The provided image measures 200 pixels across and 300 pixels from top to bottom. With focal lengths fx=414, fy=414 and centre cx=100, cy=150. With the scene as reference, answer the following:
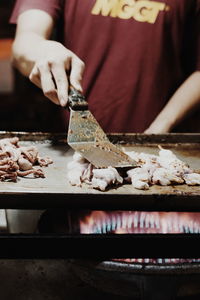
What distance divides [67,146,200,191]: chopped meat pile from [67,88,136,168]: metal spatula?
0.21 ft

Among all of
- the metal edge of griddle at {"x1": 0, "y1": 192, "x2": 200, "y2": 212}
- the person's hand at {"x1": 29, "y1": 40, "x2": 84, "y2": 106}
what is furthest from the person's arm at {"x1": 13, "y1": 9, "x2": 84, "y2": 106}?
the metal edge of griddle at {"x1": 0, "y1": 192, "x2": 200, "y2": 212}

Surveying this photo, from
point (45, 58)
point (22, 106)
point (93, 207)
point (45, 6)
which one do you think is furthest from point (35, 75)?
point (22, 106)

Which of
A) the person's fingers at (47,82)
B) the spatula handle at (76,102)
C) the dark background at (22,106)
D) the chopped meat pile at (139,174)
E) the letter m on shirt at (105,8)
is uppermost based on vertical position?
the letter m on shirt at (105,8)

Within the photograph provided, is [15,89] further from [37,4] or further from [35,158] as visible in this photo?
[35,158]

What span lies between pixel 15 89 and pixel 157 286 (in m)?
6.71

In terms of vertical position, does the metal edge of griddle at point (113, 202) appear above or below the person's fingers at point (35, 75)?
below

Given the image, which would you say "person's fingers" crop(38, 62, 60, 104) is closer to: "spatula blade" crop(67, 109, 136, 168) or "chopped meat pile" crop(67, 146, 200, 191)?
"spatula blade" crop(67, 109, 136, 168)

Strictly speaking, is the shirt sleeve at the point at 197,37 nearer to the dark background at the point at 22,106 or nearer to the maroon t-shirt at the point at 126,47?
the maroon t-shirt at the point at 126,47

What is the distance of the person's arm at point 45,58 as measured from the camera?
2.82 metres

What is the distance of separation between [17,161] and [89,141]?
0.48 metres

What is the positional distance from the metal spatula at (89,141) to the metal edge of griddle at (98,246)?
2.07 ft

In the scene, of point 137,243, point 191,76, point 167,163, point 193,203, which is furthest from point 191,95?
point 137,243

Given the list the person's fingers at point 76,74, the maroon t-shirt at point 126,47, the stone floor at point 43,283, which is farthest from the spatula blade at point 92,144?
the maroon t-shirt at point 126,47

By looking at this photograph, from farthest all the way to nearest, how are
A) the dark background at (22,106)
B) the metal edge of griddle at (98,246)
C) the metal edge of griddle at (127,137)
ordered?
1. the dark background at (22,106)
2. the metal edge of griddle at (127,137)
3. the metal edge of griddle at (98,246)
